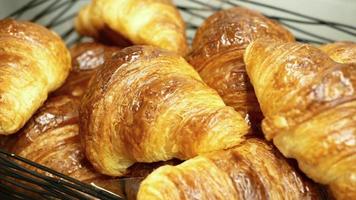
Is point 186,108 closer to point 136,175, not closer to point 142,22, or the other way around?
point 136,175

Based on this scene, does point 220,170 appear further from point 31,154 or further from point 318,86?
point 31,154

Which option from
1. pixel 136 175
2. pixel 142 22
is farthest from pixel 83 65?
pixel 136 175

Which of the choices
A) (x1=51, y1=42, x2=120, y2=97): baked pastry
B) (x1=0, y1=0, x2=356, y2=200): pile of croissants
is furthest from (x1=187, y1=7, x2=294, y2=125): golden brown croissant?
(x1=51, y1=42, x2=120, y2=97): baked pastry

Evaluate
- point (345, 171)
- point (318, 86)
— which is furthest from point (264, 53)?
point (345, 171)

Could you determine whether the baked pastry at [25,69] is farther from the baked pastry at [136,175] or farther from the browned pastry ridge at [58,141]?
the baked pastry at [136,175]

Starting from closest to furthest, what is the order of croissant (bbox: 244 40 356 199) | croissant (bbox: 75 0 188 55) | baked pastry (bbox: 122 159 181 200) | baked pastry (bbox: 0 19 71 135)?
croissant (bbox: 244 40 356 199) < baked pastry (bbox: 122 159 181 200) < baked pastry (bbox: 0 19 71 135) < croissant (bbox: 75 0 188 55)

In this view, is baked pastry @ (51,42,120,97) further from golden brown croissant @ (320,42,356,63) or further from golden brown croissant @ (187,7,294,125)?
golden brown croissant @ (320,42,356,63)
